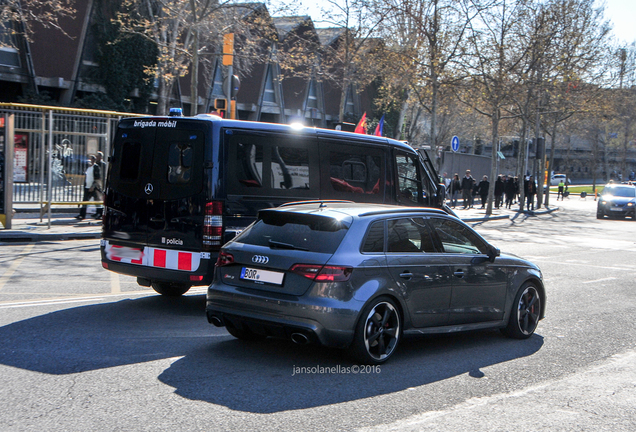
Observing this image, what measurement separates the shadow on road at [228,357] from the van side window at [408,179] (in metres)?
2.93

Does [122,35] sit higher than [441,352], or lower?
higher

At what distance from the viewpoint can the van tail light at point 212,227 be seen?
7.36 meters

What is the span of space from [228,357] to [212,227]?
1.84 metres

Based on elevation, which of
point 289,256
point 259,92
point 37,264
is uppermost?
point 259,92

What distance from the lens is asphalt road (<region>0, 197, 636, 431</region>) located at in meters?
4.45

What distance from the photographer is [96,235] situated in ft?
53.4

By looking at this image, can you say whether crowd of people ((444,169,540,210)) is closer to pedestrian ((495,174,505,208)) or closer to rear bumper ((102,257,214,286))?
pedestrian ((495,174,505,208))

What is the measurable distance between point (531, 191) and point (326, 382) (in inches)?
1401

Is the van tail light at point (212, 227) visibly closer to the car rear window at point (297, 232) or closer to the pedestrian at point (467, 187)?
the car rear window at point (297, 232)

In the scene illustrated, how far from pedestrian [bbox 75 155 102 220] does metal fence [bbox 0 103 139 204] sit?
0.39 feet

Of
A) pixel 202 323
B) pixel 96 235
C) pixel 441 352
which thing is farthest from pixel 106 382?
pixel 96 235

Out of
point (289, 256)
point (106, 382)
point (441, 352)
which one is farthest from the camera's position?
point (441, 352)

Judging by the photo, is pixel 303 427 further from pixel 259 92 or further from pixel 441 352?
pixel 259 92

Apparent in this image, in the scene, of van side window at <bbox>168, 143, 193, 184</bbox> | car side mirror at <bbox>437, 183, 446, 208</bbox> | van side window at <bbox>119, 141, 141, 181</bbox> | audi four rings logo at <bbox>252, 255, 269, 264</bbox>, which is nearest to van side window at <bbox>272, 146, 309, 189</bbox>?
van side window at <bbox>168, 143, 193, 184</bbox>
